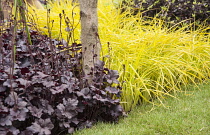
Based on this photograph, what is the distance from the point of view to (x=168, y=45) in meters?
4.45

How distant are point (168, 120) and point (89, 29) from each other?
1305 millimetres

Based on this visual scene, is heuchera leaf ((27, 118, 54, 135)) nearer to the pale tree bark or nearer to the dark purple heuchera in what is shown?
the dark purple heuchera

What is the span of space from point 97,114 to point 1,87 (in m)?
1.07

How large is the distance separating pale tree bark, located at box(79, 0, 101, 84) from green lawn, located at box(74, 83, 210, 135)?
623 mm

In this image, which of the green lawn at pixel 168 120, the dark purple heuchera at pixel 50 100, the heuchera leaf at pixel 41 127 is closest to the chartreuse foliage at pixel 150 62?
the green lawn at pixel 168 120

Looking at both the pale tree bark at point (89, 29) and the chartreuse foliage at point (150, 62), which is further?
the chartreuse foliage at point (150, 62)

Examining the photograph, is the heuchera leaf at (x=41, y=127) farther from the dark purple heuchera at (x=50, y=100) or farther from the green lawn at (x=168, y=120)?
the green lawn at (x=168, y=120)

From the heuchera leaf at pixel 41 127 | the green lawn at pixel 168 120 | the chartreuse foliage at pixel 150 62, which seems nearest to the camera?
the heuchera leaf at pixel 41 127

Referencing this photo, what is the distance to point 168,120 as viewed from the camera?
9.57 feet

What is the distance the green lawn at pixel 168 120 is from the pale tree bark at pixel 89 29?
623 mm

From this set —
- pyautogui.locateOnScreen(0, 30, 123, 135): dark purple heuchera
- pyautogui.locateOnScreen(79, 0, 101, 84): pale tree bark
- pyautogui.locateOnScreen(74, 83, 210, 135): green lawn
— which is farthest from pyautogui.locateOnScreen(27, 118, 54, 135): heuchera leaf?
pyautogui.locateOnScreen(79, 0, 101, 84): pale tree bark

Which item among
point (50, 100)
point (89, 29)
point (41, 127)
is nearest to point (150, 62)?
point (89, 29)

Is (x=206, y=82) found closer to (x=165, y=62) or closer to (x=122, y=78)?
(x=165, y=62)

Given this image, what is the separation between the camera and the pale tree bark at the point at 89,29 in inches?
124
